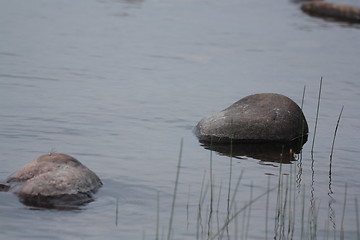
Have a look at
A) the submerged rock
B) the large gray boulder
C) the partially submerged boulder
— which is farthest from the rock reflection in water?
the partially submerged boulder

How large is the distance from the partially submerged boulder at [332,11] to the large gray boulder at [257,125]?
45.7 ft

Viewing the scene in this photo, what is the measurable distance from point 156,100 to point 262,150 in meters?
2.93

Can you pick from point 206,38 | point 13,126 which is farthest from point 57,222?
point 206,38

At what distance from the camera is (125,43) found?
61.0 ft

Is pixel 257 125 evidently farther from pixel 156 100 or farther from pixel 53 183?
pixel 53 183

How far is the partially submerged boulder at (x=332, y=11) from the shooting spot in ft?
81.6

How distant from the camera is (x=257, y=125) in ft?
36.2

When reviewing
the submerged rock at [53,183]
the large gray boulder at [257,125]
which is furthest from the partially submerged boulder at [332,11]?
the submerged rock at [53,183]

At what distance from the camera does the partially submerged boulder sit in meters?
24.9

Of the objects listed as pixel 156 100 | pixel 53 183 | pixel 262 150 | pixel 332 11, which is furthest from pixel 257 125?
pixel 332 11

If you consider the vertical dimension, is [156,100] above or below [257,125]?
below

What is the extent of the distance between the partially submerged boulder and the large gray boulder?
549 inches

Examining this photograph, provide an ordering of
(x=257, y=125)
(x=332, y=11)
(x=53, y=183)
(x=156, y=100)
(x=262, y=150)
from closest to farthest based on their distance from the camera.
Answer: (x=53, y=183)
(x=262, y=150)
(x=257, y=125)
(x=156, y=100)
(x=332, y=11)

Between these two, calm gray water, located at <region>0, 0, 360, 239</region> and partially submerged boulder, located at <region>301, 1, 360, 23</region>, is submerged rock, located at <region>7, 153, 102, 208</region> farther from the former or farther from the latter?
partially submerged boulder, located at <region>301, 1, 360, 23</region>
